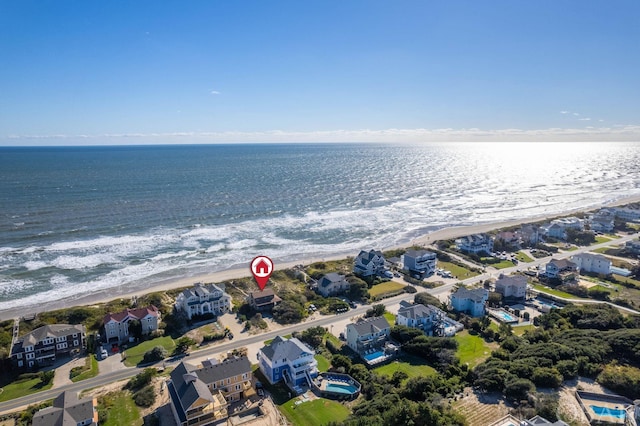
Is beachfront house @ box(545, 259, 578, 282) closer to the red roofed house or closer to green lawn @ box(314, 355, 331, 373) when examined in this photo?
green lawn @ box(314, 355, 331, 373)

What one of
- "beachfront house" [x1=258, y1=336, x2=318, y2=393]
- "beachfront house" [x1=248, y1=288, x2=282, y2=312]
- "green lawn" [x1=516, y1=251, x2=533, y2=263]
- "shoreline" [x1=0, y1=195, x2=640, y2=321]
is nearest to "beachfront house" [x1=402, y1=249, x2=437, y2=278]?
"shoreline" [x1=0, y1=195, x2=640, y2=321]

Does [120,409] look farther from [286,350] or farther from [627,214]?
[627,214]

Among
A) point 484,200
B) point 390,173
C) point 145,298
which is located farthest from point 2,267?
point 390,173

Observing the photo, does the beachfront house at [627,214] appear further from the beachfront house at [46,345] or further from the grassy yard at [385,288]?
the beachfront house at [46,345]

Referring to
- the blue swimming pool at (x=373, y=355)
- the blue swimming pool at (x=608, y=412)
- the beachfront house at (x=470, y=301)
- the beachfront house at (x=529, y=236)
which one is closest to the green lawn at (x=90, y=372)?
the blue swimming pool at (x=373, y=355)

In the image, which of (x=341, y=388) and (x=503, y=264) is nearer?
(x=341, y=388)

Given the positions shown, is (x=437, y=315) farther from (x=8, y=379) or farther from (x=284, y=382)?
(x=8, y=379)

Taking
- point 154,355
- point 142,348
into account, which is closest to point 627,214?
point 154,355
